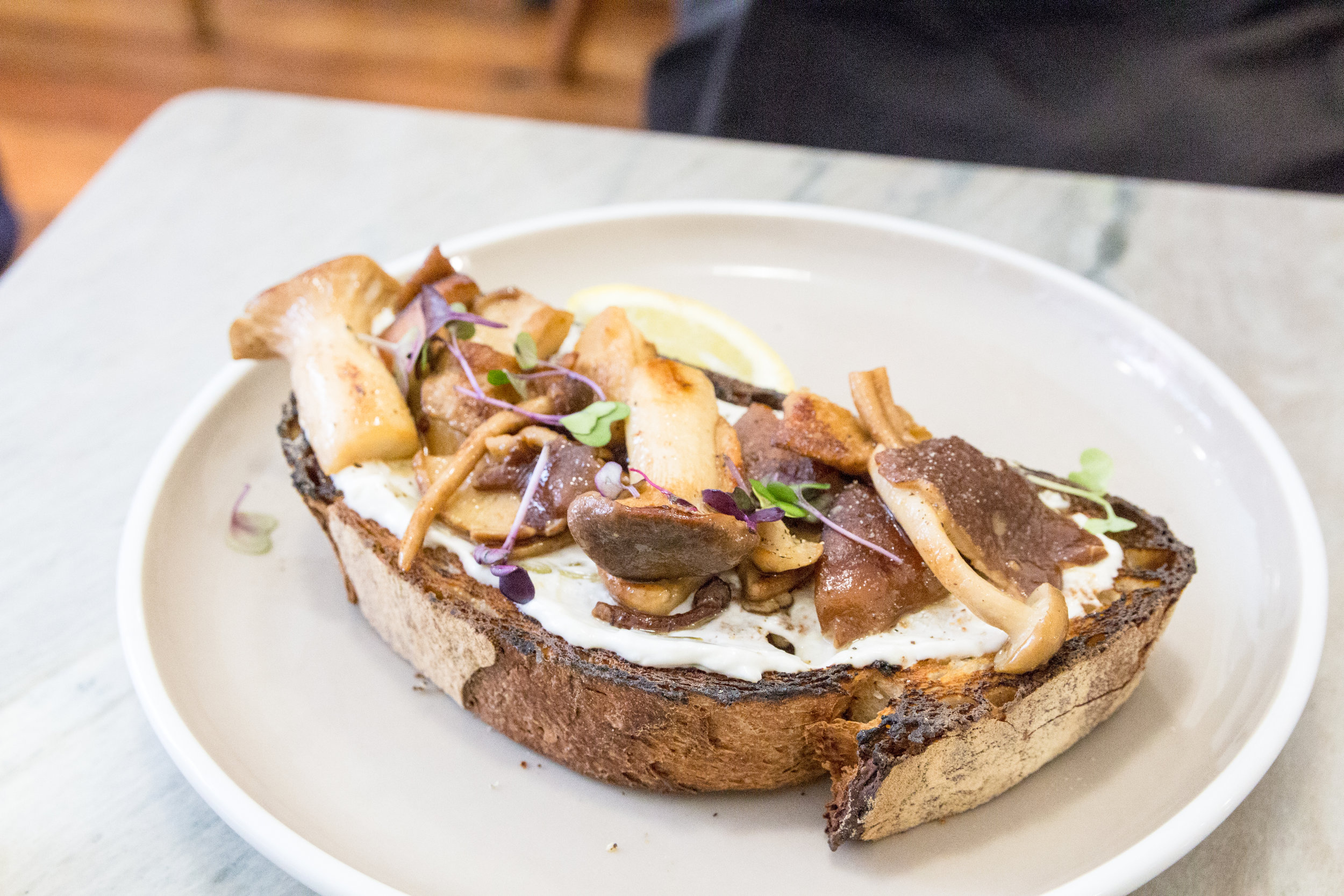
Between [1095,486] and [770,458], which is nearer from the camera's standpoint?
[770,458]

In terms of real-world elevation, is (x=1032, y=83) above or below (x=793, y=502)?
above

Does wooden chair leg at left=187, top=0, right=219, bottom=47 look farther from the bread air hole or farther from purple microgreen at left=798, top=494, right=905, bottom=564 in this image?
the bread air hole

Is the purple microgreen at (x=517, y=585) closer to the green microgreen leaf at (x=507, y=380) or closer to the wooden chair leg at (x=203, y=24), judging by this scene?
the green microgreen leaf at (x=507, y=380)

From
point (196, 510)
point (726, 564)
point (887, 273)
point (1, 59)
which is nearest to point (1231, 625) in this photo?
point (726, 564)

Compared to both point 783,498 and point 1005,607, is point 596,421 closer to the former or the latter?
point 783,498

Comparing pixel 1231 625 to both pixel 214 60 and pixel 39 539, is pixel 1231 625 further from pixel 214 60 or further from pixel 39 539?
pixel 214 60

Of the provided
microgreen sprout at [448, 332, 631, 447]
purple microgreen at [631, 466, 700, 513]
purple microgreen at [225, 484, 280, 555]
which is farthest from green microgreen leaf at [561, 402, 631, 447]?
purple microgreen at [225, 484, 280, 555]

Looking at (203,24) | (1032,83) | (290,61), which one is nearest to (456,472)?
(1032,83)
